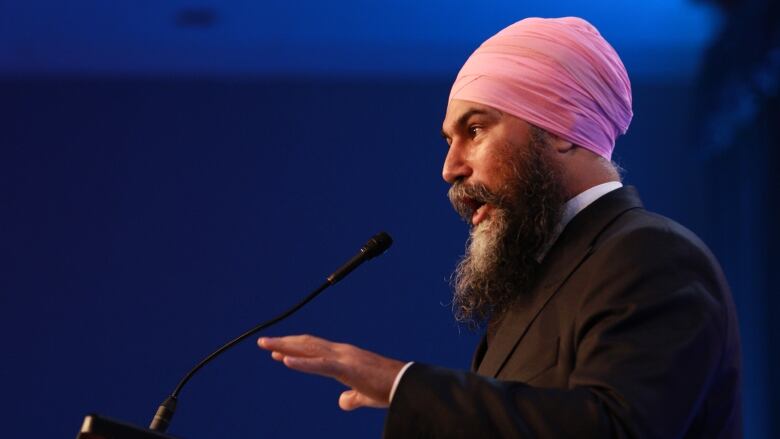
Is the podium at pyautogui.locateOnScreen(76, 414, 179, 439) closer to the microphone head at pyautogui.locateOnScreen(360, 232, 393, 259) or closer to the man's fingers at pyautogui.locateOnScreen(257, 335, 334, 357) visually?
the man's fingers at pyautogui.locateOnScreen(257, 335, 334, 357)

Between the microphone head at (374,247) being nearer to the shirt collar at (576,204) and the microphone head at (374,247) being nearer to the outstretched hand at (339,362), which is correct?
the shirt collar at (576,204)

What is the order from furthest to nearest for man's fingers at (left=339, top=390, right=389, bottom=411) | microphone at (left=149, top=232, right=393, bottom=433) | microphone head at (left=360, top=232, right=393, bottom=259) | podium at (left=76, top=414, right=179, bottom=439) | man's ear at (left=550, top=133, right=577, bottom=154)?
man's ear at (left=550, top=133, right=577, bottom=154) < microphone head at (left=360, top=232, right=393, bottom=259) < microphone at (left=149, top=232, right=393, bottom=433) < man's fingers at (left=339, top=390, right=389, bottom=411) < podium at (left=76, top=414, right=179, bottom=439)

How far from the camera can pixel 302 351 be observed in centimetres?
148

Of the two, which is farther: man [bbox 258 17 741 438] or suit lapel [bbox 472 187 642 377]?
suit lapel [bbox 472 187 642 377]

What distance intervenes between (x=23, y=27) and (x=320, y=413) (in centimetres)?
189

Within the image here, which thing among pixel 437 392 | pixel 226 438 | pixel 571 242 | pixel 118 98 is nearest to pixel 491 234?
pixel 571 242

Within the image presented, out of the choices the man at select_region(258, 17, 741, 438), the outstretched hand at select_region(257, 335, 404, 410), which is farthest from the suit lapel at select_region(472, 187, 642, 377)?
the outstretched hand at select_region(257, 335, 404, 410)

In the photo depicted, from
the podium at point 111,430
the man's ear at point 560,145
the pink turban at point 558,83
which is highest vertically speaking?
the pink turban at point 558,83

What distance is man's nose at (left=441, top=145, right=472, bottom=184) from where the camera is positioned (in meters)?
2.05

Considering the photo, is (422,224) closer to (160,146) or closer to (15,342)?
(160,146)

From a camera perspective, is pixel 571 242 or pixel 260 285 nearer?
pixel 571 242

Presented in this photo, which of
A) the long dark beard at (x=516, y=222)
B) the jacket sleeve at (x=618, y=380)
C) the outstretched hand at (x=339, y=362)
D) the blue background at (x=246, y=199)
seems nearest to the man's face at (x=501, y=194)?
the long dark beard at (x=516, y=222)

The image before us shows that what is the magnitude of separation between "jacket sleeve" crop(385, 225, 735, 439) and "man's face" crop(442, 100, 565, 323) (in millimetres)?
362

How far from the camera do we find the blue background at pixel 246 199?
3793mm
